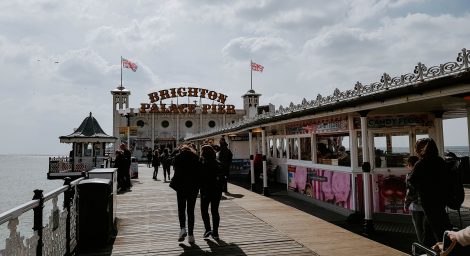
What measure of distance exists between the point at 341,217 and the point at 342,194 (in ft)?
2.15

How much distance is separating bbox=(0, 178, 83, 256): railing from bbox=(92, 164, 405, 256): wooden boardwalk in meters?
0.81

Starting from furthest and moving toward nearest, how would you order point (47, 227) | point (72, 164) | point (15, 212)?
point (72, 164), point (47, 227), point (15, 212)

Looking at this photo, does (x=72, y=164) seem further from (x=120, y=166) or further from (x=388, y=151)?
(x=388, y=151)

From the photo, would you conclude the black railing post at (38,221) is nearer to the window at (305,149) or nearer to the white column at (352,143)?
the white column at (352,143)

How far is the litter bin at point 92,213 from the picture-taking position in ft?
20.1

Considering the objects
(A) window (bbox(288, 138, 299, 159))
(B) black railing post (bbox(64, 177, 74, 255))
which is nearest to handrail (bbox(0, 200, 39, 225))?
(B) black railing post (bbox(64, 177, 74, 255))

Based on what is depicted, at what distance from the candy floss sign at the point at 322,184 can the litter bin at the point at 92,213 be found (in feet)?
19.3

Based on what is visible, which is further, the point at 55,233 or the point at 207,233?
the point at 207,233

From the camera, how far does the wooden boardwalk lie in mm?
5930

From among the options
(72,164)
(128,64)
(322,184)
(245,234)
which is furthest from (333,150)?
(128,64)

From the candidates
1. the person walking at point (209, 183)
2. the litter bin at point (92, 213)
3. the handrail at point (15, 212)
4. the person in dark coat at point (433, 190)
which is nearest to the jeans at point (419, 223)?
the person in dark coat at point (433, 190)

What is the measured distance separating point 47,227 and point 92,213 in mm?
1434

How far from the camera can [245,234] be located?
277 inches

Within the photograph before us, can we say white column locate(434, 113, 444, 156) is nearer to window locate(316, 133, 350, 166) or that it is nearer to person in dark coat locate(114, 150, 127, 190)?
window locate(316, 133, 350, 166)
